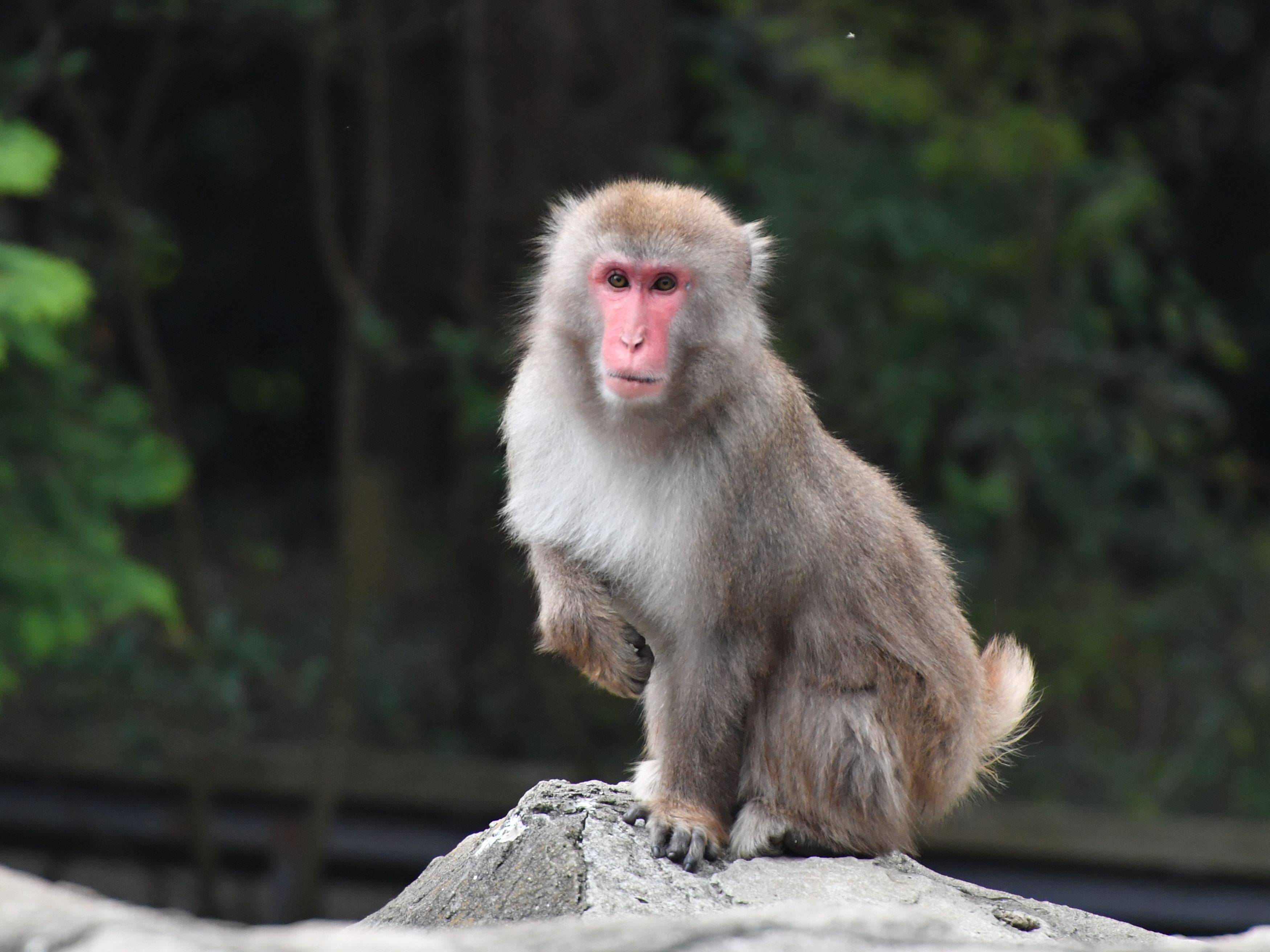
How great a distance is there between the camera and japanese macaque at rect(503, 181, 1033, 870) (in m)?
3.94

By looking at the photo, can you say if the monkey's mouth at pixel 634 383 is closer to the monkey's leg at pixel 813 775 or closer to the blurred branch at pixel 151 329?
the monkey's leg at pixel 813 775

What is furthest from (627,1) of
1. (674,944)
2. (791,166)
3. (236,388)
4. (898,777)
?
(674,944)

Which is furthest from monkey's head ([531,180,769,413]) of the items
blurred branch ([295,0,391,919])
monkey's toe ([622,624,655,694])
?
blurred branch ([295,0,391,919])

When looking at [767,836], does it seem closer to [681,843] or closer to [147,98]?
[681,843]

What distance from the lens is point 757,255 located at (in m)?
4.36

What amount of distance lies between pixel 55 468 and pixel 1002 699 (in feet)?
12.1

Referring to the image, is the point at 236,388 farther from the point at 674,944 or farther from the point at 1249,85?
the point at 674,944

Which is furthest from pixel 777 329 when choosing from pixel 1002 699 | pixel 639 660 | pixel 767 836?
pixel 767 836

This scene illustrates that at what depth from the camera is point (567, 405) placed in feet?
13.7

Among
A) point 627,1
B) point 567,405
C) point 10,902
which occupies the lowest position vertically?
point 10,902

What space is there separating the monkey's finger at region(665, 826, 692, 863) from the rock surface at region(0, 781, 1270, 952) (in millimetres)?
34

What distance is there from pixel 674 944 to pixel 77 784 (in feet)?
21.0

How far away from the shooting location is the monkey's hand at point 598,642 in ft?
13.4

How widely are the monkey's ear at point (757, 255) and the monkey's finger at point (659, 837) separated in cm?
149
